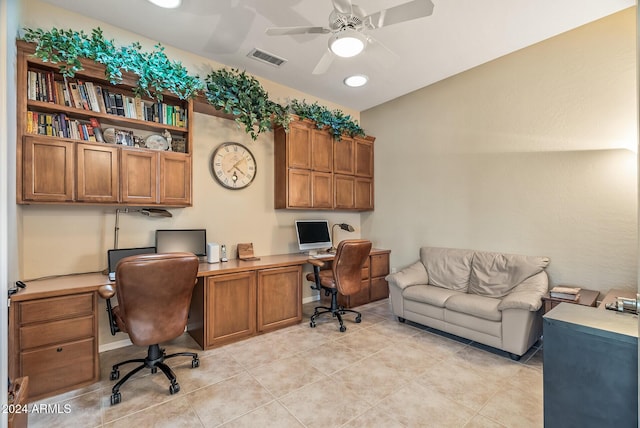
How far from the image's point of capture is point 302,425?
184cm

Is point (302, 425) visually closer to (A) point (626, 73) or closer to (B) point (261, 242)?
(B) point (261, 242)

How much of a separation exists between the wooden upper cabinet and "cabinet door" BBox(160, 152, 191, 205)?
1.28 metres

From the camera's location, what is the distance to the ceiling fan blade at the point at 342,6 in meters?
1.99

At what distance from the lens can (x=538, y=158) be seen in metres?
3.16

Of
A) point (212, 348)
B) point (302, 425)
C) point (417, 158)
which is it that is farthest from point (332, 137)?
point (302, 425)

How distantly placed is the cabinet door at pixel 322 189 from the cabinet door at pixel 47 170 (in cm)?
265

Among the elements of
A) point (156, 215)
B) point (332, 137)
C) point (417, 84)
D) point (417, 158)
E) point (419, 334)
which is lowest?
point (419, 334)

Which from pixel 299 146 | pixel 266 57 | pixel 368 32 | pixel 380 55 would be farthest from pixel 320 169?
pixel 368 32

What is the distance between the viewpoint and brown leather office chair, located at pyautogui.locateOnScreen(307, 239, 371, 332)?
3309mm

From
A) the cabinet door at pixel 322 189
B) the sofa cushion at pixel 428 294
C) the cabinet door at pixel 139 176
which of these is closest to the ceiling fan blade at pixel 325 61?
the cabinet door at pixel 322 189

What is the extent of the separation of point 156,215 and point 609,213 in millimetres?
4421

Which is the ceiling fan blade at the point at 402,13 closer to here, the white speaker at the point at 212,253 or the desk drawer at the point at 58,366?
the white speaker at the point at 212,253

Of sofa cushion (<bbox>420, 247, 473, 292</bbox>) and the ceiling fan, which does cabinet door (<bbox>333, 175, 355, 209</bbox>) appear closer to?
sofa cushion (<bbox>420, 247, 473, 292</bbox>)

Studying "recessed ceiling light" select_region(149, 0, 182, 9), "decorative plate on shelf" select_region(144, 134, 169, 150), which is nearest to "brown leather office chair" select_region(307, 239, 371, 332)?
"decorative plate on shelf" select_region(144, 134, 169, 150)
